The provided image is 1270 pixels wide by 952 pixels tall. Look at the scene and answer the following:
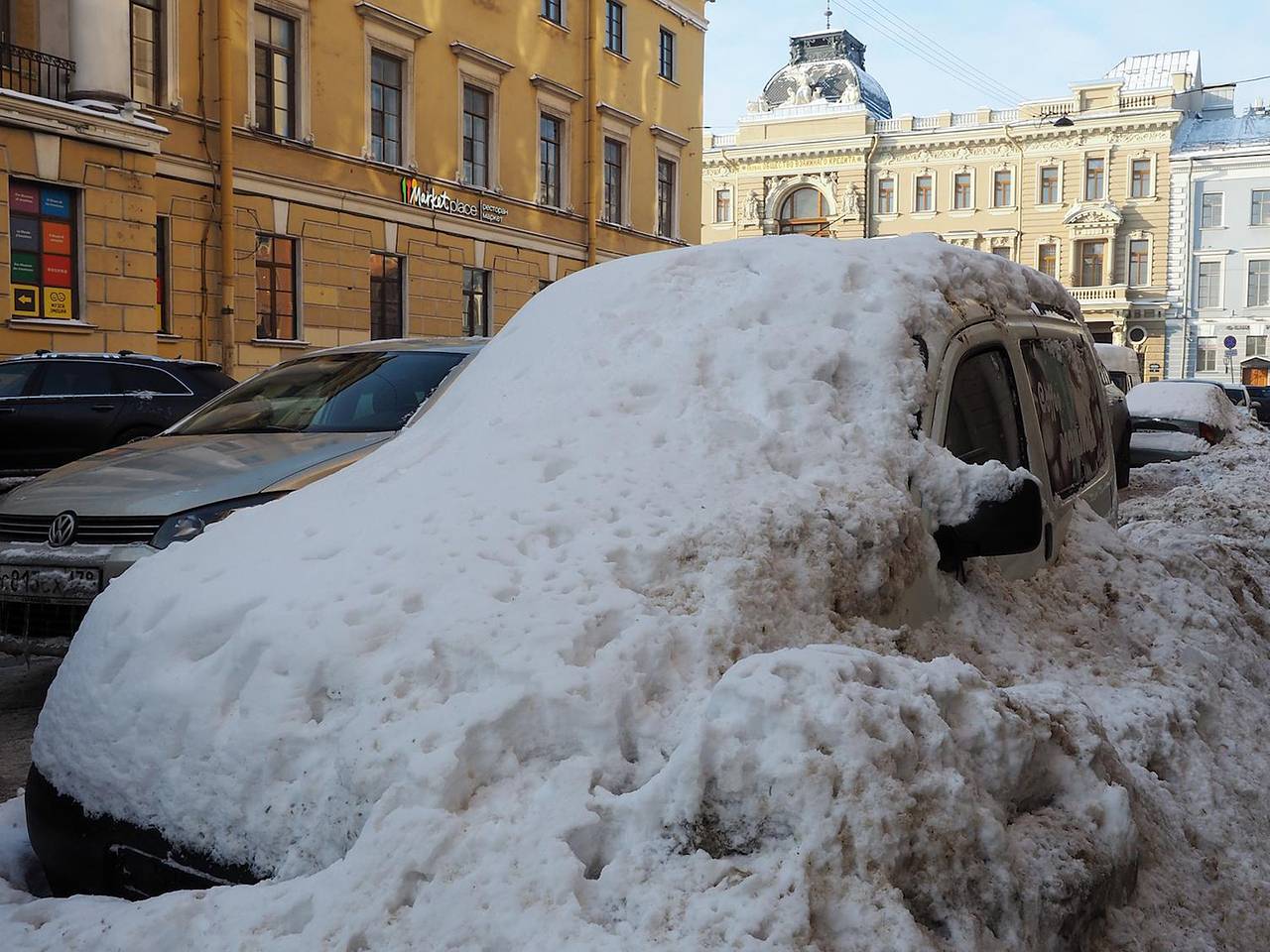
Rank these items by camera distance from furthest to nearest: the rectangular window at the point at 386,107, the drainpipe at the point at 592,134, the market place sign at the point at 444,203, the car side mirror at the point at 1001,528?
the drainpipe at the point at 592,134
the market place sign at the point at 444,203
the rectangular window at the point at 386,107
the car side mirror at the point at 1001,528

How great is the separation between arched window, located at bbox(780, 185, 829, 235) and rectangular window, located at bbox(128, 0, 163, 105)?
138 ft

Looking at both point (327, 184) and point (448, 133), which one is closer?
point (327, 184)

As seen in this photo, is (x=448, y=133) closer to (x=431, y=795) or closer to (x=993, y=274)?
(x=993, y=274)

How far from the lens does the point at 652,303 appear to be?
3.35 metres

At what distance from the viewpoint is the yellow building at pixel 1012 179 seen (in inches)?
2035

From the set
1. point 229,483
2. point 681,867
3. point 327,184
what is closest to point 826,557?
point 681,867

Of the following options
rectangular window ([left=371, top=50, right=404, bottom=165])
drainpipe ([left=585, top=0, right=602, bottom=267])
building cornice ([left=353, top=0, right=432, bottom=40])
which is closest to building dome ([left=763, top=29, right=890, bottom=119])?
drainpipe ([left=585, top=0, right=602, bottom=267])

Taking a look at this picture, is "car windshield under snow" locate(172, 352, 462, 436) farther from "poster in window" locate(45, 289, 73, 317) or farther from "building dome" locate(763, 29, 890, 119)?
"building dome" locate(763, 29, 890, 119)

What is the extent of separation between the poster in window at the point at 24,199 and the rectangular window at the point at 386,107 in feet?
22.2

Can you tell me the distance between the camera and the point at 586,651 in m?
2.15

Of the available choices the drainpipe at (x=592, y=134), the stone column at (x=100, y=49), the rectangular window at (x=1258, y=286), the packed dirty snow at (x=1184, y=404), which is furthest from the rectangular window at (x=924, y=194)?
the stone column at (x=100, y=49)

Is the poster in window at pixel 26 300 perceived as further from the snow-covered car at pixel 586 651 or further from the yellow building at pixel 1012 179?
the yellow building at pixel 1012 179

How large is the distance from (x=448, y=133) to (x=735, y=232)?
119 feet

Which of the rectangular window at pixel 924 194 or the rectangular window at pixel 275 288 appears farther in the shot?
the rectangular window at pixel 924 194
